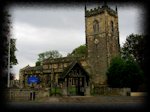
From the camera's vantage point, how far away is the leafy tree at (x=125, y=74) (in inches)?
1281

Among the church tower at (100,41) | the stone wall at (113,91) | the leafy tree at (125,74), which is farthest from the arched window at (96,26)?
the stone wall at (113,91)

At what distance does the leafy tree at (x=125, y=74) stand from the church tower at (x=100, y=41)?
7027 millimetres

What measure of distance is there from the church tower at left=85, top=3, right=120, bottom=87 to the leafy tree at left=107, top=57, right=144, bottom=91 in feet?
23.1

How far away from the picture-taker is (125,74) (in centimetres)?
3334

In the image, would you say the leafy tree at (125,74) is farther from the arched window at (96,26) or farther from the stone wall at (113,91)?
the arched window at (96,26)

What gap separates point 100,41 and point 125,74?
13.8 metres

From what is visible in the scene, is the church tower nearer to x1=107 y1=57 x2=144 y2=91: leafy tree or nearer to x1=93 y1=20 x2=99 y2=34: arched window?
x1=93 y1=20 x2=99 y2=34: arched window

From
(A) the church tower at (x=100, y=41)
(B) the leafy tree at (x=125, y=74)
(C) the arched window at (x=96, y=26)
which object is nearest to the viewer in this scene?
(B) the leafy tree at (x=125, y=74)

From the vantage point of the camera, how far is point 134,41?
39.7m

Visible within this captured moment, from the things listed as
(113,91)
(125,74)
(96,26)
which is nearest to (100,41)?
(96,26)

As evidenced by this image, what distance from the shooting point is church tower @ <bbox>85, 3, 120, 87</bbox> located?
43469mm

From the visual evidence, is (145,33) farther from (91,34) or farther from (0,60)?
(91,34)

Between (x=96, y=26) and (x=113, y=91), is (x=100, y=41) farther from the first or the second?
(x=113, y=91)

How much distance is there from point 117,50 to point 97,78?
26.5ft
